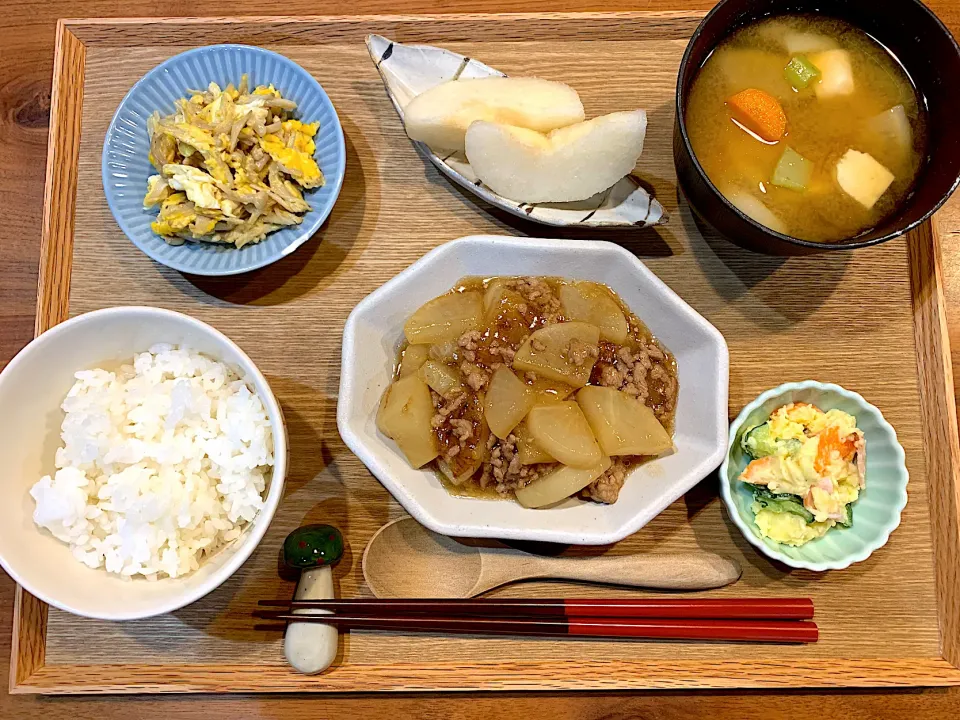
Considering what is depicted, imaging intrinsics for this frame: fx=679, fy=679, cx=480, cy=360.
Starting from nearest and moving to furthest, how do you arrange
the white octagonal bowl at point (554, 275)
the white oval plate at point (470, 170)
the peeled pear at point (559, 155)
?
the white octagonal bowl at point (554, 275), the peeled pear at point (559, 155), the white oval plate at point (470, 170)

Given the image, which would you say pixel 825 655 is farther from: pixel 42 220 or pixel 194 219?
pixel 42 220

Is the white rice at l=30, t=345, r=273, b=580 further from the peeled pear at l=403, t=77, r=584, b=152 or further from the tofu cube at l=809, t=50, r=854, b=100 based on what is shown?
the tofu cube at l=809, t=50, r=854, b=100

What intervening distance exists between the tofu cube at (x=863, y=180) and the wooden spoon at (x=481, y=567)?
45.6 inches

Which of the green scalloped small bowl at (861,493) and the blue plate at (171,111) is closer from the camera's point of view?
the green scalloped small bowl at (861,493)

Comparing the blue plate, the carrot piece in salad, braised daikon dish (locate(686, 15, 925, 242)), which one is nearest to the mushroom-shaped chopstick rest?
the blue plate

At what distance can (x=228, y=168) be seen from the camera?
82.3 inches

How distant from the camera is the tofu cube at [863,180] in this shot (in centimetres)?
199

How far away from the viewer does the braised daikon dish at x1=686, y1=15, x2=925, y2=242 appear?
1.99 meters

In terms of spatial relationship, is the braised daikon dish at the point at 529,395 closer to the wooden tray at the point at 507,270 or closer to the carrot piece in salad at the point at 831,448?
the wooden tray at the point at 507,270

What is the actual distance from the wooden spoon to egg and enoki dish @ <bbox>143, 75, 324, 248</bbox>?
1.05 m

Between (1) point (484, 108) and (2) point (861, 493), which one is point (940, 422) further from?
(1) point (484, 108)

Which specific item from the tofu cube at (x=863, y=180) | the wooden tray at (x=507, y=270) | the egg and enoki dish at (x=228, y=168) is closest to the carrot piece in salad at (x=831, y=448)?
the wooden tray at (x=507, y=270)

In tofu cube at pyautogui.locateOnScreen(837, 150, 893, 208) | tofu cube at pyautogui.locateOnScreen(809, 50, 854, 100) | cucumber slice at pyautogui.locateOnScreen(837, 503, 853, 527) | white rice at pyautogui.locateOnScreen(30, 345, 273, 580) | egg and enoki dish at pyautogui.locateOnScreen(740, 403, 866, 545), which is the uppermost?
tofu cube at pyautogui.locateOnScreen(809, 50, 854, 100)

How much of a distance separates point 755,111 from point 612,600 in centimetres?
150
